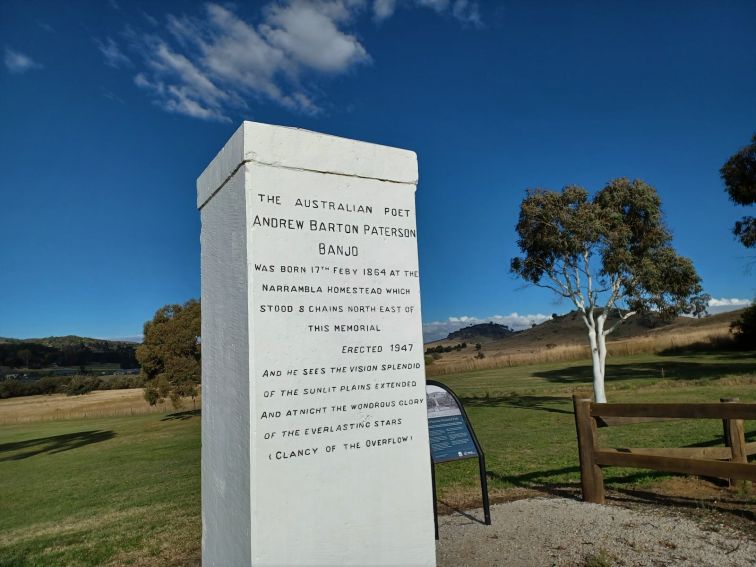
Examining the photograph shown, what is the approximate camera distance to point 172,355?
116 feet

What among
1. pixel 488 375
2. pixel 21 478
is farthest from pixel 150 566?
pixel 488 375

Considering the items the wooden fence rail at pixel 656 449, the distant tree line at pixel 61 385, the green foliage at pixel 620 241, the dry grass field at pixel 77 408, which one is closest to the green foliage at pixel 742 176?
the green foliage at pixel 620 241

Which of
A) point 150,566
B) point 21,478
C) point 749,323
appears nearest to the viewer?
point 150,566

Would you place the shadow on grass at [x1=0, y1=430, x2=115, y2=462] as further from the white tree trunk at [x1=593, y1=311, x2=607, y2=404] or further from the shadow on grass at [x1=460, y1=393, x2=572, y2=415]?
the white tree trunk at [x1=593, y1=311, x2=607, y2=404]

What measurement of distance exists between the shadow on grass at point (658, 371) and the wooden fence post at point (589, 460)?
26.8 metres

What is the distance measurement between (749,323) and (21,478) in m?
52.8

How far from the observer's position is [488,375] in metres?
47.6

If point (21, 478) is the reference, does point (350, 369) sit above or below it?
above

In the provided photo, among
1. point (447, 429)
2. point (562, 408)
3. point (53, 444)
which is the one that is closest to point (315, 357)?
point (447, 429)

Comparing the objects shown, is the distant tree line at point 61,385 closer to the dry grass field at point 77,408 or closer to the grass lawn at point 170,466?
the dry grass field at point 77,408

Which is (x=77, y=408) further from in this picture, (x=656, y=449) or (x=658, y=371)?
(x=656, y=449)

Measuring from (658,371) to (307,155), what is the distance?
126 feet

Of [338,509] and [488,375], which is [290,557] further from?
[488,375]

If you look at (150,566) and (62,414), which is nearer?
(150,566)
